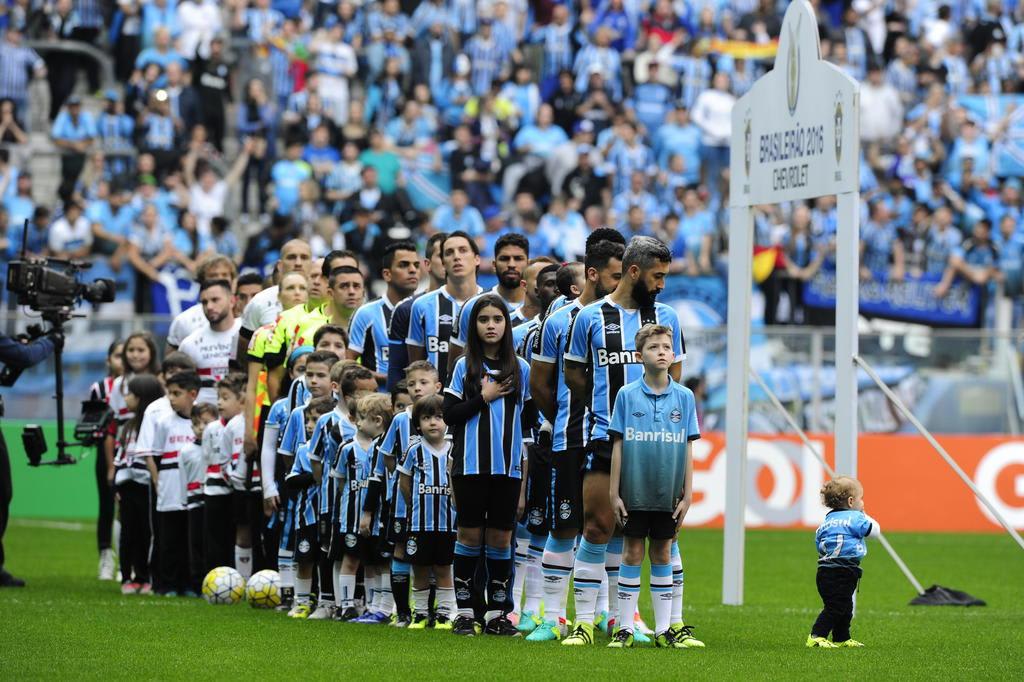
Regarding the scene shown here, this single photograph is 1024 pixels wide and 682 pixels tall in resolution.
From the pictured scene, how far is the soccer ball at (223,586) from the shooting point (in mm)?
12812

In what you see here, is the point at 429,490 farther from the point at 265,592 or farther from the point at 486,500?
the point at 265,592

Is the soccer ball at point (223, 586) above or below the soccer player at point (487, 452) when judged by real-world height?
below

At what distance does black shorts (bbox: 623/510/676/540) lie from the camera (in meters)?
9.66

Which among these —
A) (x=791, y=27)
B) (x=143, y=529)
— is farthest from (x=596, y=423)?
(x=143, y=529)

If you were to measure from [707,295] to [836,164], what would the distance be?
11.4 m

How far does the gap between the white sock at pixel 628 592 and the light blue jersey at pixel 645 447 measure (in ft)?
1.27

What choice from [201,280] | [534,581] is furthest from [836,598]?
[201,280]

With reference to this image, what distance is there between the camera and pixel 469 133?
25891 mm

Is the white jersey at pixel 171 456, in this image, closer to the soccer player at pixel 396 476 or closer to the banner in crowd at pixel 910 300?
the soccer player at pixel 396 476

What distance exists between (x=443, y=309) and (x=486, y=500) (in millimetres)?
1665

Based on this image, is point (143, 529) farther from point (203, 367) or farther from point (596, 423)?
point (596, 423)

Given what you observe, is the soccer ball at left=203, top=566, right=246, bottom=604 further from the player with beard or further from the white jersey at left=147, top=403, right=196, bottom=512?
the player with beard

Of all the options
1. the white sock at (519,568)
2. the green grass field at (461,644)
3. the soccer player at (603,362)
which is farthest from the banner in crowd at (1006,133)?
the soccer player at (603,362)

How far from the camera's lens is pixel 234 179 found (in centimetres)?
2534
